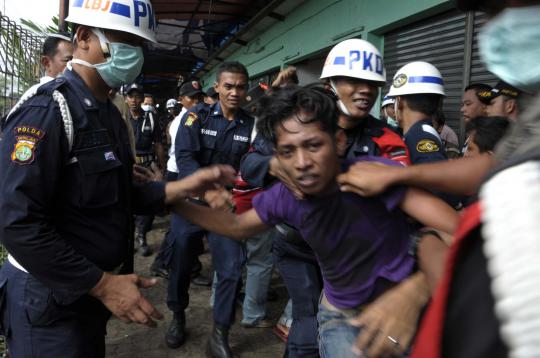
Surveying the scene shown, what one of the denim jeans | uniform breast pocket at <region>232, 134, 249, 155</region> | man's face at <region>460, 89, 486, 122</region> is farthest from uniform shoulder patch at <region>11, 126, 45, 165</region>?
man's face at <region>460, 89, 486, 122</region>

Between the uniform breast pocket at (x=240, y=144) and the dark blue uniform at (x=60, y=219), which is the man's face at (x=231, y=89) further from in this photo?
the dark blue uniform at (x=60, y=219)

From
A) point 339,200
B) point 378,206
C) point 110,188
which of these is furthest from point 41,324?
point 378,206

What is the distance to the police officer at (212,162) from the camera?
333 cm

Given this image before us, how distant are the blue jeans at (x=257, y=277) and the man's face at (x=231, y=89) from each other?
1291 mm

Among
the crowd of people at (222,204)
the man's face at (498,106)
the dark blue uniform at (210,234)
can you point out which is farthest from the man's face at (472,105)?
the dark blue uniform at (210,234)

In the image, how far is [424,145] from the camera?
8.42ft

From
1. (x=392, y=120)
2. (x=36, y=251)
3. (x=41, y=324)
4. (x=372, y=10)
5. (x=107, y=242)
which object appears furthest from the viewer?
(x=372, y=10)

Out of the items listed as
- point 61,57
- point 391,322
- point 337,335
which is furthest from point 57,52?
point 391,322

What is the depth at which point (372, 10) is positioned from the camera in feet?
19.0

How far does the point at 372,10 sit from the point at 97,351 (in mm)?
5557

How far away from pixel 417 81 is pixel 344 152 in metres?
1.29

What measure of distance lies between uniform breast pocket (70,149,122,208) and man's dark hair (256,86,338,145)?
0.71 m

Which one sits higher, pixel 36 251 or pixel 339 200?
pixel 339 200

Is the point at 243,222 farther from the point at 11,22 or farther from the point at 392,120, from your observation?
the point at 392,120
